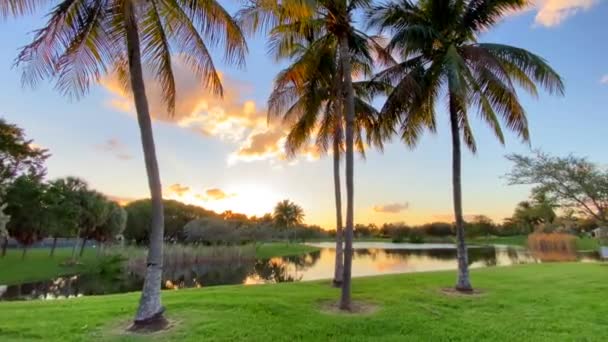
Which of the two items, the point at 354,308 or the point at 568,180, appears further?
the point at 568,180

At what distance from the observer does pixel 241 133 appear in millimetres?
16094

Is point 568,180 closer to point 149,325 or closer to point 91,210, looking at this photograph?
point 149,325

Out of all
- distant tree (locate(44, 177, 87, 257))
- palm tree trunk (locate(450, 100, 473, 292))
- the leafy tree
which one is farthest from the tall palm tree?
the leafy tree

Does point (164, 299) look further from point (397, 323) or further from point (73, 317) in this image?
point (397, 323)

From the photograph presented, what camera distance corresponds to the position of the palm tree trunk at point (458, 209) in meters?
9.97

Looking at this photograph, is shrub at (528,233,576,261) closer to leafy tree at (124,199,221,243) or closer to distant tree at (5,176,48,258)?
distant tree at (5,176,48,258)

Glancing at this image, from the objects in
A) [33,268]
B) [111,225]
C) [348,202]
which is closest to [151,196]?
[348,202]

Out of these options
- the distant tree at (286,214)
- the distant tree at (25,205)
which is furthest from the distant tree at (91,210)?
the distant tree at (286,214)

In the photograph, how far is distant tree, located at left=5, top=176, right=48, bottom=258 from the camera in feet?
88.5

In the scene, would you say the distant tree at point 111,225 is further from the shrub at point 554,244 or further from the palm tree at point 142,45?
the shrub at point 554,244

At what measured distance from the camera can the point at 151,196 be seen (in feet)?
21.8

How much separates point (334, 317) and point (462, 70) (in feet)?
20.7

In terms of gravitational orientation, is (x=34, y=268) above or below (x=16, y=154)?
below

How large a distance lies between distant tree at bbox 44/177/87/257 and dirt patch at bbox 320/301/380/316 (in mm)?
27289
